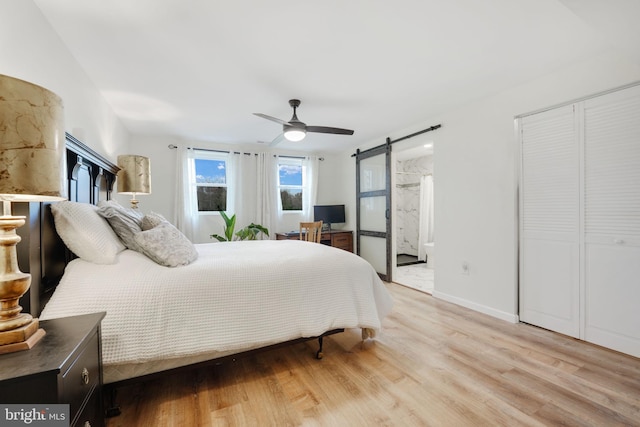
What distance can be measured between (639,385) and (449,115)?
9.32 ft

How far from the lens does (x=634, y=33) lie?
156 cm

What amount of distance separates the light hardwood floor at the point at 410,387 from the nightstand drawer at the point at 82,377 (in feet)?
1.84

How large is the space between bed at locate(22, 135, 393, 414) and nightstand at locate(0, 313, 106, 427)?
8.6 inches

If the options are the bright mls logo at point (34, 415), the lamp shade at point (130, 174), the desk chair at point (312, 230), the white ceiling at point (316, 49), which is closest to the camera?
the bright mls logo at point (34, 415)

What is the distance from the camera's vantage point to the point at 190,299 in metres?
1.56

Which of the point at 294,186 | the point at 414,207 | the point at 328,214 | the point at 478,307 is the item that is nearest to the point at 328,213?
the point at 328,214

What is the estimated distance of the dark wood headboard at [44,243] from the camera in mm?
1293

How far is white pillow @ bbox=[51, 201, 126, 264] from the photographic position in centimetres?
151

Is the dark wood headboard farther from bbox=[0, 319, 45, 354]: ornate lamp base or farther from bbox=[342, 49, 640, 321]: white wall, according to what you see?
bbox=[342, 49, 640, 321]: white wall

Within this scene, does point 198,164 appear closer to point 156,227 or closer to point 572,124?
point 156,227

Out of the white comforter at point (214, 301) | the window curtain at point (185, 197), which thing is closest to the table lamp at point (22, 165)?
the white comforter at point (214, 301)

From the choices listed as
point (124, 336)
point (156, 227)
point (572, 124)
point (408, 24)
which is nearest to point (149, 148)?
point (156, 227)

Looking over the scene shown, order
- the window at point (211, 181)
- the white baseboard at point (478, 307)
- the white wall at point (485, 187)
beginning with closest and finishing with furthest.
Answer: the white wall at point (485, 187) < the white baseboard at point (478, 307) < the window at point (211, 181)

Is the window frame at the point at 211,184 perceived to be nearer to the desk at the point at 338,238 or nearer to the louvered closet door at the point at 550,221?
the desk at the point at 338,238
